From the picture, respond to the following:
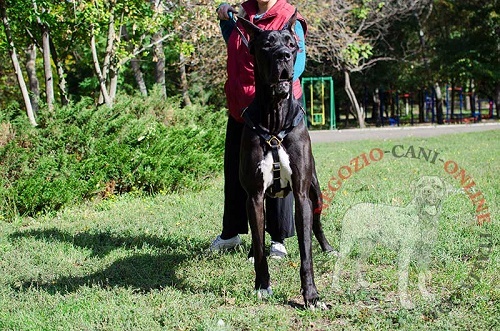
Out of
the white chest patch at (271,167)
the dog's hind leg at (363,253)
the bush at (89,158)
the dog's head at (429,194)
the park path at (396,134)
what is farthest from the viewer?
the park path at (396,134)

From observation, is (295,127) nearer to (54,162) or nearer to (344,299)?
(344,299)

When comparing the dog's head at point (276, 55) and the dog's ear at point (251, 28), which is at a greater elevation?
the dog's ear at point (251, 28)

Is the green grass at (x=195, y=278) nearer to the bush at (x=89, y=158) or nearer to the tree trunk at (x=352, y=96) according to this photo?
the bush at (x=89, y=158)

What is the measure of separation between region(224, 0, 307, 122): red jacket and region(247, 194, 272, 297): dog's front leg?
105cm

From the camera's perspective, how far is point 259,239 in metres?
4.18

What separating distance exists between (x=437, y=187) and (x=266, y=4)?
1.94 metres

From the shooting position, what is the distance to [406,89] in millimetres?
35031

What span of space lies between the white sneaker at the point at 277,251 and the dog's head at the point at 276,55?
6.14 feet

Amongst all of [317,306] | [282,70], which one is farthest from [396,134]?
[282,70]

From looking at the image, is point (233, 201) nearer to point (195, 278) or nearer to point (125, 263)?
point (195, 278)

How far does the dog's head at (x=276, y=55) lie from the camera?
3713 mm

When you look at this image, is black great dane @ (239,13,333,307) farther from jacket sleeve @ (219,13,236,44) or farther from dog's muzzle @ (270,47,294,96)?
jacket sleeve @ (219,13,236,44)

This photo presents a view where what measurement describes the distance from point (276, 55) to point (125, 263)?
2661mm

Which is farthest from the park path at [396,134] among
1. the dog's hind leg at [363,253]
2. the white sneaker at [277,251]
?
the dog's hind leg at [363,253]
